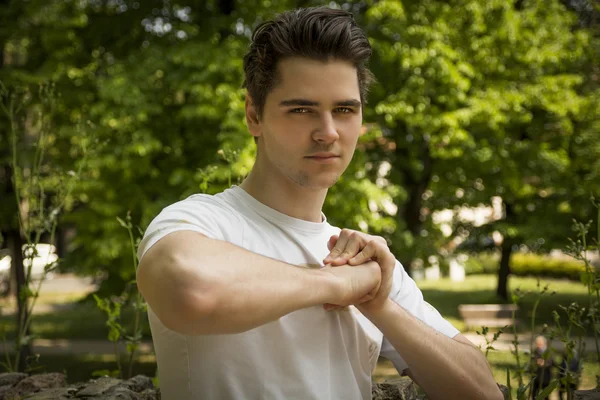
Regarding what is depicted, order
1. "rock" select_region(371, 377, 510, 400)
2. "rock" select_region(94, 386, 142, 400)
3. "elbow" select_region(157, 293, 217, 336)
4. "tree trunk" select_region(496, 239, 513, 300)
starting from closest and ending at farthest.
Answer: "elbow" select_region(157, 293, 217, 336)
"rock" select_region(94, 386, 142, 400)
"rock" select_region(371, 377, 510, 400)
"tree trunk" select_region(496, 239, 513, 300)

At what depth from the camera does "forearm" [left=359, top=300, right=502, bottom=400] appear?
204 centimetres

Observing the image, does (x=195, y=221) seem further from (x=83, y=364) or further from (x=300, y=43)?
(x=83, y=364)

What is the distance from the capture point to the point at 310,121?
77.7 inches

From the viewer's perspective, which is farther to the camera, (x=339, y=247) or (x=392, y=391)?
(x=392, y=391)

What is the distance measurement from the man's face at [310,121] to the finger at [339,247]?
160 mm

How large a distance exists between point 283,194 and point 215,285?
61 centimetres

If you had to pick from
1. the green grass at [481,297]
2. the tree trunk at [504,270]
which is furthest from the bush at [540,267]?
the tree trunk at [504,270]

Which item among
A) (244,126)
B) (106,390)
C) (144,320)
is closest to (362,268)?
(106,390)

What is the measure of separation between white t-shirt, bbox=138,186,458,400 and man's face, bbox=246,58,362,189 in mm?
146

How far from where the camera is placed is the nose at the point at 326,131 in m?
1.96

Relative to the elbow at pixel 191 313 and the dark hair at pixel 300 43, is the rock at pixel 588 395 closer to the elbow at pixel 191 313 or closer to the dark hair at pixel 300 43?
the dark hair at pixel 300 43

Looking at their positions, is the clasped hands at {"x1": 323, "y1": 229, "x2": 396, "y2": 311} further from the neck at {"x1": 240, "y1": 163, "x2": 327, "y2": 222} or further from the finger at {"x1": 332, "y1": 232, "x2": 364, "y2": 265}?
the neck at {"x1": 240, "y1": 163, "x2": 327, "y2": 222}

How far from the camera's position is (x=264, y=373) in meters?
1.83

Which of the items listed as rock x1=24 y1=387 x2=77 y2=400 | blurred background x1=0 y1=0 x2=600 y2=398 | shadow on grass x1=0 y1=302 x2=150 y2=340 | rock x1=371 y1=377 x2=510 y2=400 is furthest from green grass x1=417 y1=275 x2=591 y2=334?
rock x1=24 y1=387 x2=77 y2=400
